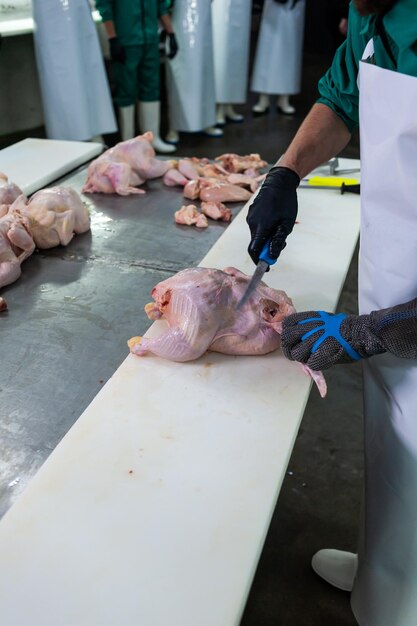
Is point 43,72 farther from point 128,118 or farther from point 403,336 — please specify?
point 403,336

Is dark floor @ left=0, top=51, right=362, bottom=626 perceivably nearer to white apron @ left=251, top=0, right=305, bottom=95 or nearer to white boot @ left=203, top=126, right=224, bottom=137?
white boot @ left=203, top=126, right=224, bottom=137

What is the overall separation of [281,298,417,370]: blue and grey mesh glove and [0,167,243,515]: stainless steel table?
56 cm

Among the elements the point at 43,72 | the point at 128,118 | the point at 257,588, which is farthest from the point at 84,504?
the point at 128,118

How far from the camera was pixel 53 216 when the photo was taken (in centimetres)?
225

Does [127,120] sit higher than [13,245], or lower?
lower

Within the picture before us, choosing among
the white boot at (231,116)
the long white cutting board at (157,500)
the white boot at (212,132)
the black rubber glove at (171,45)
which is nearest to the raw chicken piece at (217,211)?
the long white cutting board at (157,500)

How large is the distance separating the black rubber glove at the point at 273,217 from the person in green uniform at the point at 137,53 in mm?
4537

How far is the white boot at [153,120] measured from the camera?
6.43 m

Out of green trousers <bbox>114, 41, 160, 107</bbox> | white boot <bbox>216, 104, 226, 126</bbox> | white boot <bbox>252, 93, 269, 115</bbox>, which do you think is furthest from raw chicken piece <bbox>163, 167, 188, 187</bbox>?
white boot <bbox>252, 93, 269, 115</bbox>

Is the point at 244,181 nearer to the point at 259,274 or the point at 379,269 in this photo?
the point at 259,274

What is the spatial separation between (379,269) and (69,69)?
14.4ft

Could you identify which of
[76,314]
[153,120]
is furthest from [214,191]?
[153,120]

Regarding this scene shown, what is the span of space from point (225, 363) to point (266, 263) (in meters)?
0.32

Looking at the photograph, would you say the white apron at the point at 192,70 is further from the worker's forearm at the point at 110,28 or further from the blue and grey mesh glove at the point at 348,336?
the blue and grey mesh glove at the point at 348,336
